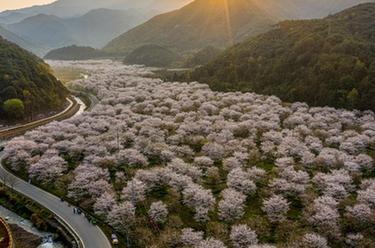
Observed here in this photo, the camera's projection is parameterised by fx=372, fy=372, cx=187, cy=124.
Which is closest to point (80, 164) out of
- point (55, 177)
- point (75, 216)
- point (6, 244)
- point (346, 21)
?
point (55, 177)

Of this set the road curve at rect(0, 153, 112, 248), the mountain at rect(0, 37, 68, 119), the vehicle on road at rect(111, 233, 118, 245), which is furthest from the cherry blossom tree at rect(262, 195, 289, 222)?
the mountain at rect(0, 37, 68, 119)

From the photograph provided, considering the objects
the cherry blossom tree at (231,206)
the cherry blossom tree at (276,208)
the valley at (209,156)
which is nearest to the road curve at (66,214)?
the valley at (209,156)

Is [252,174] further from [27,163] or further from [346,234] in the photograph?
[27,163]

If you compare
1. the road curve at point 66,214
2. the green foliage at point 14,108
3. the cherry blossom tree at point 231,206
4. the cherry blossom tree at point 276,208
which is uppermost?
the green foliage at point 14,108

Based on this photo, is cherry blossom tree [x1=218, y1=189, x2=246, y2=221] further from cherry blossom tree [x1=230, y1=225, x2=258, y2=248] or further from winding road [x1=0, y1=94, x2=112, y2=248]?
winding road [x1=0, y1=94, x2=112, y2=248]

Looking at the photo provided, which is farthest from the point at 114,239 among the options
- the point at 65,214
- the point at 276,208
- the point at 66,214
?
the point at 276,208

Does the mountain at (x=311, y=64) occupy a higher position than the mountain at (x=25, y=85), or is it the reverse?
the mountain at (x=25, y=85)

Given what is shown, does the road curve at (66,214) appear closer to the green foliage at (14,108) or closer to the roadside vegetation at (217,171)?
the roadside vegetation at (217,171)
